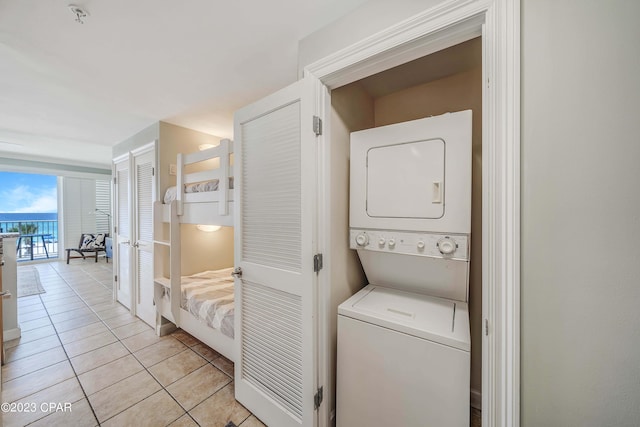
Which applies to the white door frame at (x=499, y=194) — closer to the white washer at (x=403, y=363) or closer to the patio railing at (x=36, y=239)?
the white washer at (x=403, y=363)

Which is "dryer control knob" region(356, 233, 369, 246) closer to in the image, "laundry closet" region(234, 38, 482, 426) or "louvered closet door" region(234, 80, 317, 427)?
"laundry closet" region(234, 38, 482, 426)

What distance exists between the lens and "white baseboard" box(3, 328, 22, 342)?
2.35m

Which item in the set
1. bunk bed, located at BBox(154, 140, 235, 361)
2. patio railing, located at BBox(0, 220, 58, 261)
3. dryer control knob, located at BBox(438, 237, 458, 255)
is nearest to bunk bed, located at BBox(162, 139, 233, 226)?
bunk bed, located at BBox(154, 140, 235, 361)

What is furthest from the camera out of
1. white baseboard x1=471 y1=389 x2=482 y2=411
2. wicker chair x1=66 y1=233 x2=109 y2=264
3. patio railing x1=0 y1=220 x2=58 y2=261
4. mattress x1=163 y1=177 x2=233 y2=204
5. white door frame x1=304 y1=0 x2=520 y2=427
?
wicker chair x1=66 y1=233 x2=109 y2=264

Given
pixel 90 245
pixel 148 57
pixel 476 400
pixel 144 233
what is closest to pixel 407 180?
pixel 476 400

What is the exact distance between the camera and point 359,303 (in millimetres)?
1325

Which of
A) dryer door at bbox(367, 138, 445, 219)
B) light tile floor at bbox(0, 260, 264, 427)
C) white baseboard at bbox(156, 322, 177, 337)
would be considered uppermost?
dryer door at bbox(367, 138, 445, 219)

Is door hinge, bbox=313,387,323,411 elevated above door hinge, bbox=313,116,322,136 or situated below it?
below

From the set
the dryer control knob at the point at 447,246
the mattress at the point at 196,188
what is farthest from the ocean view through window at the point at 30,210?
the dryer control knob at the point at 447,246

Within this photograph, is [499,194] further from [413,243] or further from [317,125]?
[317,125]

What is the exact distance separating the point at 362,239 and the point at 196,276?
229cm

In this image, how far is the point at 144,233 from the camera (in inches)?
112

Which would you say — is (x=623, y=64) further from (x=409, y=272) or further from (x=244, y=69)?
(x=244, y=69)

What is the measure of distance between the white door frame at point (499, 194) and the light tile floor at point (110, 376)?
4.73ft
